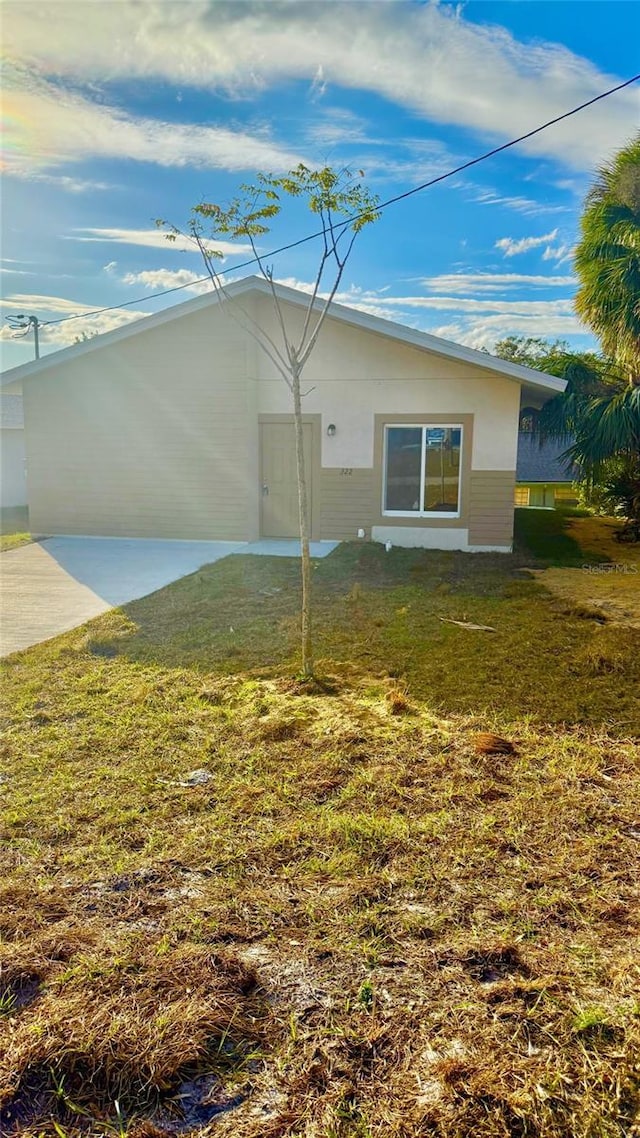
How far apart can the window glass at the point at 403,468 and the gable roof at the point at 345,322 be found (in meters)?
1.48

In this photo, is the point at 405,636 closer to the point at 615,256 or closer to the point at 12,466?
the point at 615,256

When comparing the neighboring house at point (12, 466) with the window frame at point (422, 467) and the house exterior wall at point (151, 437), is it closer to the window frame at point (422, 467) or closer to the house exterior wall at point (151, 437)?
the house exterior wall at point (151, 437)

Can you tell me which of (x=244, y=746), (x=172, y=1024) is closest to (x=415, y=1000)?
(x=172, y=1024)

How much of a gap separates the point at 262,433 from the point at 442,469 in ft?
10.8

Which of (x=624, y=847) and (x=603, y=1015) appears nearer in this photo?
(x=603, y=1015)

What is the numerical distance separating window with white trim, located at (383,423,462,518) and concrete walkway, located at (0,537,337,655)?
1506mm

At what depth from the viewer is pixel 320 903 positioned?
2.86 metres

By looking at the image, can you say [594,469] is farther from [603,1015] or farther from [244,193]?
[603,1015]

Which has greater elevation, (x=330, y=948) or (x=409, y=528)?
(x=409, y=528)

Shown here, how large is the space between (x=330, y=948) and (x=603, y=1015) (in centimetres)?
96

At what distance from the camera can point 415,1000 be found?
2.34m

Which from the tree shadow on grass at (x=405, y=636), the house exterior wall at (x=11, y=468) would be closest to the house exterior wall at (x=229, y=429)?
the tree shadow on grass at (x=405, y=636)

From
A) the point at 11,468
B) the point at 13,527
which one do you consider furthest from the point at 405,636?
the point at 11,468

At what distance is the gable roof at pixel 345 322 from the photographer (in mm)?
10625
